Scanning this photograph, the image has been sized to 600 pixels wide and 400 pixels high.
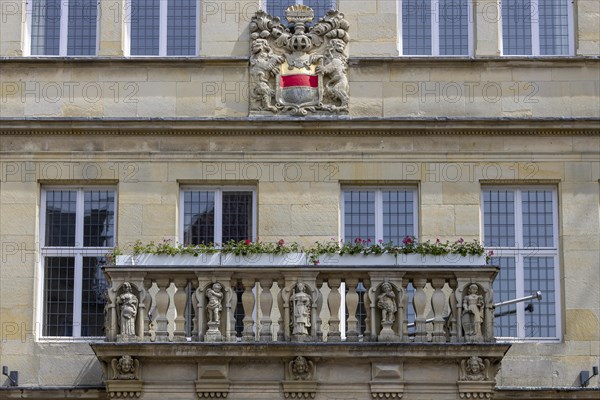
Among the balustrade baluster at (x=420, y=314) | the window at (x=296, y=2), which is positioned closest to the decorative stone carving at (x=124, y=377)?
the balustrade baluster at (x=420, y=314)

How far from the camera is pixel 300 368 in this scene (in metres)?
22.6

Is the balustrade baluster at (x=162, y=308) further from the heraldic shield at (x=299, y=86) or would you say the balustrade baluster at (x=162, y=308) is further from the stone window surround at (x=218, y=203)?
the heraldic shield at (x=299, y=86)

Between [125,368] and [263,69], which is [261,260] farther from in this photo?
[263,69]

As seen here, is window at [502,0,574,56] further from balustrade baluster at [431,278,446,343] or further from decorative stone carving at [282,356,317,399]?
decorative stone carving at [282,356,317,399]

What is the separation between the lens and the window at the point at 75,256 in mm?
25344

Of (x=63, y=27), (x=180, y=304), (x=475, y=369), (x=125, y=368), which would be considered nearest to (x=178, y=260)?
(x=180, y=304)

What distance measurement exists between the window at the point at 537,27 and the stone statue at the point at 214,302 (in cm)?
679

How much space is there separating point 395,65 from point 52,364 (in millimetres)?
7083

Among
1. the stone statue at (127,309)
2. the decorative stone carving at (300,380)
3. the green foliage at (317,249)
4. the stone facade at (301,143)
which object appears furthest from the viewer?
the stone facade at (301,143)

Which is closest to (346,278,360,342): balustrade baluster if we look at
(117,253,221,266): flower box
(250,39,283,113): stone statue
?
(117,253,221,266): flower box

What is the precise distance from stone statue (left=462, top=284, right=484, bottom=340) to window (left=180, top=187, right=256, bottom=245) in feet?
13.8

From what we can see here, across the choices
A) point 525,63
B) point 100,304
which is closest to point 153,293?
point 100,304

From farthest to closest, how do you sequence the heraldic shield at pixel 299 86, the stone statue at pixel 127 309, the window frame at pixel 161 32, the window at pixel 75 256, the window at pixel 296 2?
1. the window at pixel 296 2
2. the window frame at pixel 161 32
3. the heraldic shield at pixel 299 86
4. the window at pixel 75 256
5. the stone statue at pixel 127 309

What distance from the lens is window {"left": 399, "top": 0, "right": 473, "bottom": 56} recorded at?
1043 inches
